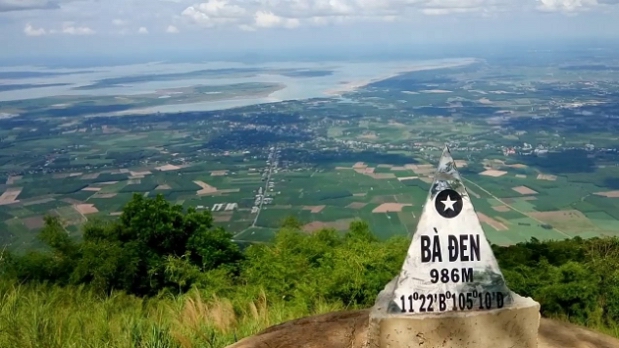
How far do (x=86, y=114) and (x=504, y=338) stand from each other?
51132mm

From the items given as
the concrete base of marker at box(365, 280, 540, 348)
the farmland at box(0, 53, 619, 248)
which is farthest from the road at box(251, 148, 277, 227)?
the concrete base of marker at box(365, 280, 540, 348)

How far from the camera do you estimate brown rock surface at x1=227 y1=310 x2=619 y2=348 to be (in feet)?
16.4

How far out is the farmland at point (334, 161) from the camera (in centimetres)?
2411

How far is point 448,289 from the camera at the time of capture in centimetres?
411

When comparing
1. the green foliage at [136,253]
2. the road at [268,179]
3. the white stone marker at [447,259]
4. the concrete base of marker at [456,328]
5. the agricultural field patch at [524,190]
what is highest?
the white stone marker at [447,259]

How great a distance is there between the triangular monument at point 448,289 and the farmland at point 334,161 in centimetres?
1387

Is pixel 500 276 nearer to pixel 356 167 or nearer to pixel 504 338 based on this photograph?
pixel 504 338

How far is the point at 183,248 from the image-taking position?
14.0 meters

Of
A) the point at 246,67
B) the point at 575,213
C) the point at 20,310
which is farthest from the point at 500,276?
the point at 246,67

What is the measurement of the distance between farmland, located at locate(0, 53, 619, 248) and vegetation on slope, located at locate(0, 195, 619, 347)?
691 cm

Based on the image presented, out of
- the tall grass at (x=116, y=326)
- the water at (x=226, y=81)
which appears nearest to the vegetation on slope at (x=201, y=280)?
the tall grass at (x=116, y=326)

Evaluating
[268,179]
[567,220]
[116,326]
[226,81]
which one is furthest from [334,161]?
[226,81]

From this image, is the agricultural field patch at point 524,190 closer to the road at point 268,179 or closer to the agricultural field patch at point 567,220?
the agricultural field patch at point 567,220

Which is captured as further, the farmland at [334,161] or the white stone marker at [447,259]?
the farmland at [334,161]
